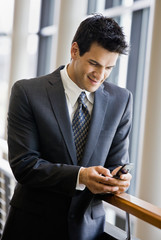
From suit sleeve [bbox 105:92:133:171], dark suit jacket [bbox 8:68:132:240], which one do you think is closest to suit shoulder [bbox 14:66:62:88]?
dark suit jacket [bbox 8:68:132:240]

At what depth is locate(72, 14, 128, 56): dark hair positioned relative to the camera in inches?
67.9

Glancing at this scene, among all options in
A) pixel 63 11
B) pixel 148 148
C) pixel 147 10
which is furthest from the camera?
pixel 63 11

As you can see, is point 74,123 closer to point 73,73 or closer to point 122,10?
point 73,73

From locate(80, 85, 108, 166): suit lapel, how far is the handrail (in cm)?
24

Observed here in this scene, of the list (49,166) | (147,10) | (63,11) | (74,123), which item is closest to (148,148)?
(74,123)

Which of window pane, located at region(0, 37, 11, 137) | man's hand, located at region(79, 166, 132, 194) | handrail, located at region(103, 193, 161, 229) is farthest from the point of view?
window pane, located at region(0, 37, 11, 137)

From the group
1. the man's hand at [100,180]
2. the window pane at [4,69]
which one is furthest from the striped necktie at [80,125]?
the window pane at [4,69]

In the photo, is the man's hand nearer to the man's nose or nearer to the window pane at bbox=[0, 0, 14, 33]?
the man's nose

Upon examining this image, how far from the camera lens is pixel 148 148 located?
2.72 m

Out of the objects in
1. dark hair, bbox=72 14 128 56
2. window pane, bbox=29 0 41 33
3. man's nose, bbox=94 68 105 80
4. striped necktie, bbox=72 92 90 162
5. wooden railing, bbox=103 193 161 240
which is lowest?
wooden railing, bbox=103 193 161 240

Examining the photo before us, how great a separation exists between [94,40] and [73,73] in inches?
8.2

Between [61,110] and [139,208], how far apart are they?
629 millimetres

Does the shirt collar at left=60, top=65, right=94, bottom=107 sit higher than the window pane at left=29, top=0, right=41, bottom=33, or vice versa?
the window pane at left=29, top=0, right=41, bottom=33

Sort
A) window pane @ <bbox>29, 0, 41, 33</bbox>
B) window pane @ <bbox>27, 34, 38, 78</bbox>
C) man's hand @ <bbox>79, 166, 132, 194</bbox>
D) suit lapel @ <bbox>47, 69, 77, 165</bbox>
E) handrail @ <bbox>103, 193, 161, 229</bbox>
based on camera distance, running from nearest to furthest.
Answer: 1. handrail @ <bbox>103, 193, 161, 229</bbox>
2. man's hand @ <bbox>79, 166, 132, 194</bbox>
3. suit lapel @ <bbox>47, 69, 77, 165</bbox>
4. window pane @ <bbox>29, 0, 41, 33</bbox>
5. window pane @ <bbox>27, 34, 38, 78</bbox>
